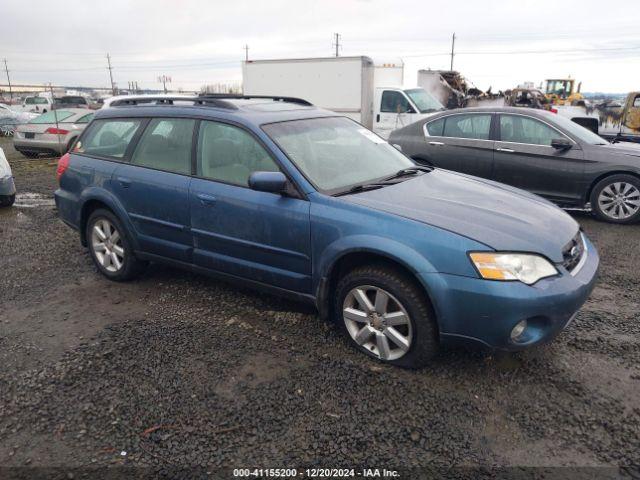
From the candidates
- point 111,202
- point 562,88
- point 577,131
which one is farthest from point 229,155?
point 562,88

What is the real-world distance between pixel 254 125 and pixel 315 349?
1705mm

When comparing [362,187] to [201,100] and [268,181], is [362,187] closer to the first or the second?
[268,181]

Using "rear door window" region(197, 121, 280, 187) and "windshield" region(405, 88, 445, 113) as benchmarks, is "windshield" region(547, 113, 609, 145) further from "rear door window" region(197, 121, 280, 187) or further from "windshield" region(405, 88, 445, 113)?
"windshield" region(405, 88, 445, 113)

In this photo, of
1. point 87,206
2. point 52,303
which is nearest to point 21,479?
point 52,303

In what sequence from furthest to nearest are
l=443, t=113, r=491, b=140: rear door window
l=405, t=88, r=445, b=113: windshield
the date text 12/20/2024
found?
l=405, t=88, r=445, b=113: windshield → l=443, t=113, r=491, b=140: rear door window → the date text 12/20/2024

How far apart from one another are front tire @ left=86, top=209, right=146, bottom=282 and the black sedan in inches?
196

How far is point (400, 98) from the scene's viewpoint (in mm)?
13672

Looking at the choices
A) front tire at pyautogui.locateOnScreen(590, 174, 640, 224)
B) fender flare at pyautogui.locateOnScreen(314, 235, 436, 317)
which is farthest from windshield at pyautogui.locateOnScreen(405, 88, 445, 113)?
fender flare at pyautogui.locateOnScreen(314, 235, 436, 317)

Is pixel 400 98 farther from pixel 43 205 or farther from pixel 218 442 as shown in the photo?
pixel 218 442

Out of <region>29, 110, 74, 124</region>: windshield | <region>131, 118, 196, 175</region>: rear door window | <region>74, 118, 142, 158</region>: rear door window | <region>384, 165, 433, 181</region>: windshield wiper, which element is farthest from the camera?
<region>29, 110, 74, 124</region>: windshield

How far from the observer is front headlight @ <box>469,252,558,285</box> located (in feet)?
9.20

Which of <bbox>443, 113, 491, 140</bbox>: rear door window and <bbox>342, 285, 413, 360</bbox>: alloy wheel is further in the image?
<bbox>443, 113, 491, 140</bbox>: rear door window

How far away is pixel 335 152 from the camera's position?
12.8 ft

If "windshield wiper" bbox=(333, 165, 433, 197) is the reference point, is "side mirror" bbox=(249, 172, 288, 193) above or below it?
above
